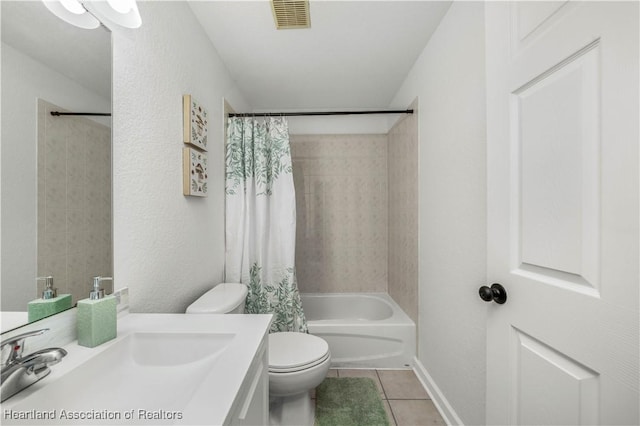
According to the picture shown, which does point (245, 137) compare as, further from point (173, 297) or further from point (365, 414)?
point (365, 414)

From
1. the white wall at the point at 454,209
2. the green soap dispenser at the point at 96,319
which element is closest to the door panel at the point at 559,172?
the white wall at the point at 454,209

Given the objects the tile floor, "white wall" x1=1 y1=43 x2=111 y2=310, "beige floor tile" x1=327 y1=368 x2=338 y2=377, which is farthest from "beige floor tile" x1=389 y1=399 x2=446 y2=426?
"white wall" x1=1 y1=43 x2=111 y2=310

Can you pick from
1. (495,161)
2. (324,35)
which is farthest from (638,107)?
(324,35)

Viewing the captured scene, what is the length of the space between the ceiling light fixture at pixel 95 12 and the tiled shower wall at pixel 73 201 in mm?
296

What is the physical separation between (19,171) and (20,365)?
1.41 feet

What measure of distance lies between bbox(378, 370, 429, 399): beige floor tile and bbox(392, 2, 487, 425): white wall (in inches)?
5.7

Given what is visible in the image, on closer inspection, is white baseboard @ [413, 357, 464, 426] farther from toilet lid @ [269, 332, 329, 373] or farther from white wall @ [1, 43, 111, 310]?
white wall @ [1, 43, 111, 310]

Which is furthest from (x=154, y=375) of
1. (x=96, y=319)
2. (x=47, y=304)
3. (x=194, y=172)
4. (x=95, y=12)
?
(x=95, y=12)

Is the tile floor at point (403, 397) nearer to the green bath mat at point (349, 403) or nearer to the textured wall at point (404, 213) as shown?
the green bath mat at point (349, 403)

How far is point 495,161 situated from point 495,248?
0.92 ft

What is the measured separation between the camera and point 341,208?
2.95m

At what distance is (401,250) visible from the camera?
8.07 ft

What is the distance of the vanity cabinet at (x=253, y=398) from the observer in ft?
2.07

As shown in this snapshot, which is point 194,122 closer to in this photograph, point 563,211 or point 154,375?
point 154,375
